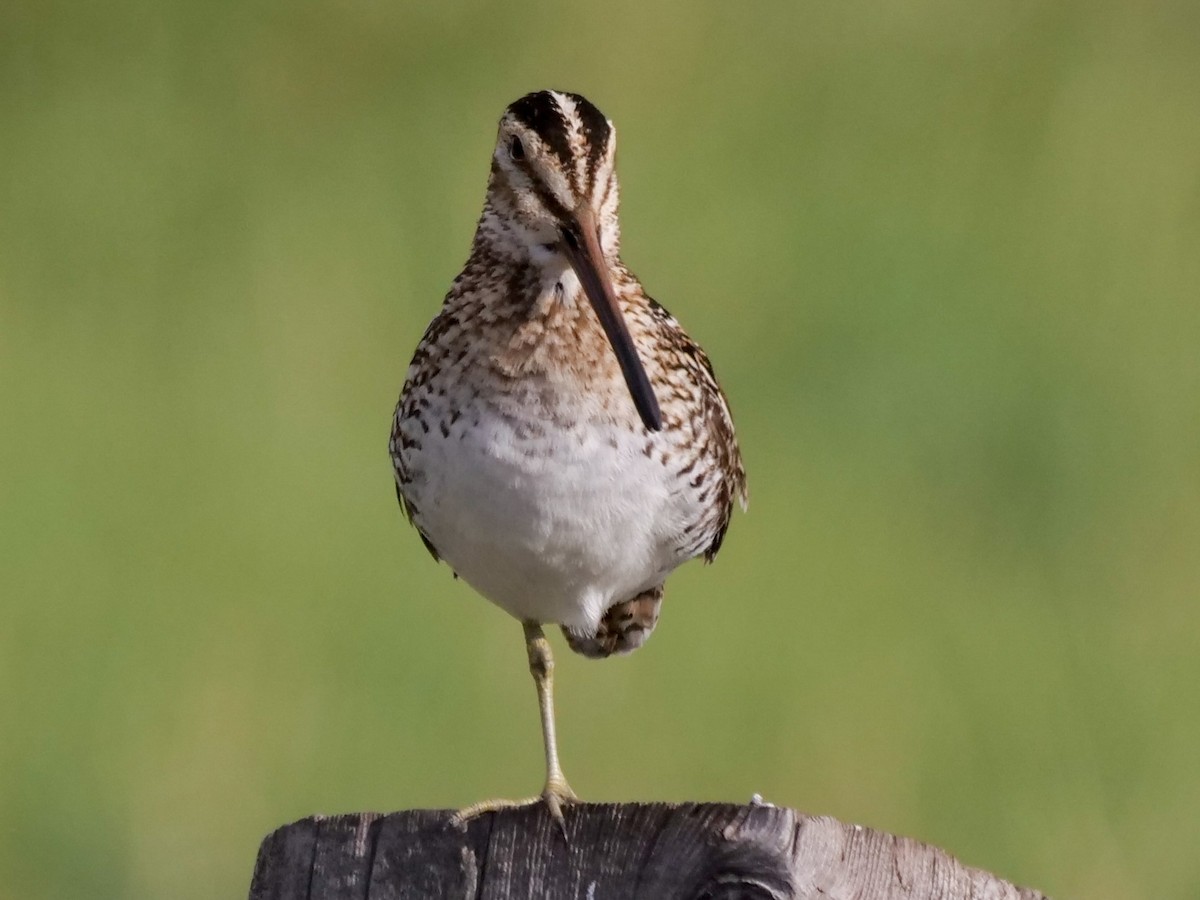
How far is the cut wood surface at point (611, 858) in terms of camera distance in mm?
3258

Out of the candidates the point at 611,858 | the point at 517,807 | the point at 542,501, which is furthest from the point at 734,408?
the point at 611,858

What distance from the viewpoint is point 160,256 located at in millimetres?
7758

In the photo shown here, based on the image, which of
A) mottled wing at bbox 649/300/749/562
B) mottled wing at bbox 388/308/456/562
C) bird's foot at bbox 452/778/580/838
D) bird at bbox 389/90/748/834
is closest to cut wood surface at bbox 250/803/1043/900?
bird's foot at bbox 452/778/580/838

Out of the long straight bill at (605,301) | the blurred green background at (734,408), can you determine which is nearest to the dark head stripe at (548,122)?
the long straight bill at (605,301)

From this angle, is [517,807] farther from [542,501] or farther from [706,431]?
[706,431]

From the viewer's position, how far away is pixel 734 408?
293 inches

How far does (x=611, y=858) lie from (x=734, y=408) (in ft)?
13.6

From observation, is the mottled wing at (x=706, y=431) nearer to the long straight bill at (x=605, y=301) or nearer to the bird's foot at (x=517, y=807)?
the long straight bill at (x=605, y=301)

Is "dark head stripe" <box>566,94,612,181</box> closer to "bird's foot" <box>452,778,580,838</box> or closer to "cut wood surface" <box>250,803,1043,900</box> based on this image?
"bird's foot" <box>452,778,580,838</box>

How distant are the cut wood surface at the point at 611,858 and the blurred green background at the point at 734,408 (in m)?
2.96

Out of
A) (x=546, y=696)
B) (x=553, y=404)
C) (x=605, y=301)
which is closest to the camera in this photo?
(x=605, y=301)

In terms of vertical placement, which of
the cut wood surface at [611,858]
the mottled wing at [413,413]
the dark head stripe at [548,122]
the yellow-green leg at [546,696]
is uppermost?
the dark head stripe at [548,122]

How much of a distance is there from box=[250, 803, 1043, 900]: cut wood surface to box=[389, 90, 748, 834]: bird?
31.8 inches

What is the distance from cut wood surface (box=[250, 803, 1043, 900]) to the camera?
3258mm
